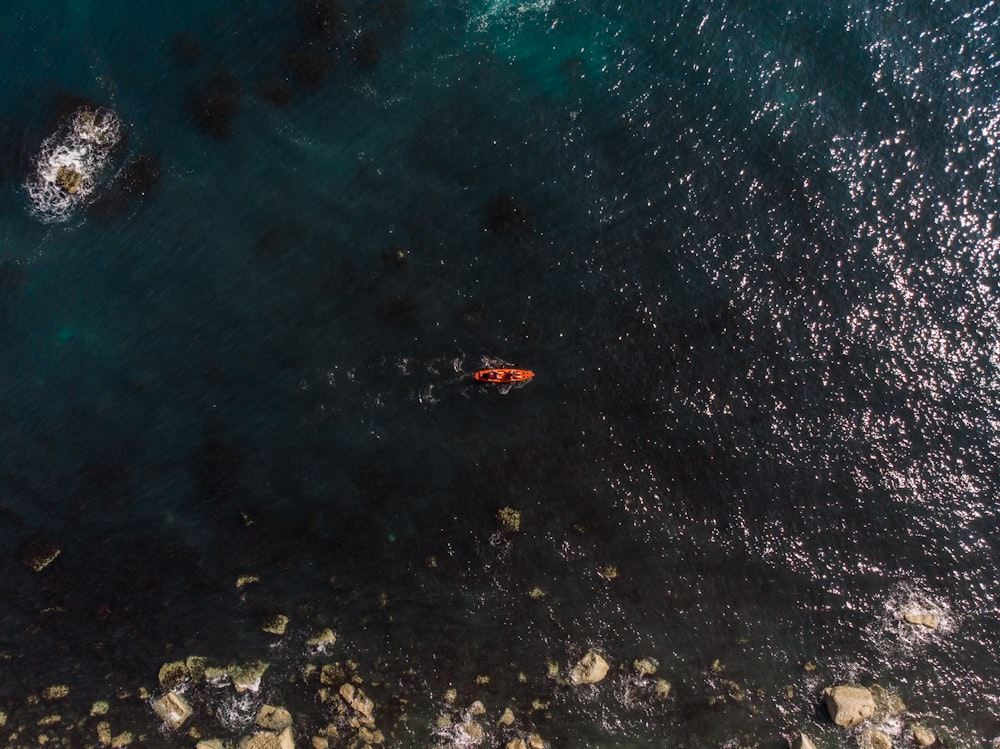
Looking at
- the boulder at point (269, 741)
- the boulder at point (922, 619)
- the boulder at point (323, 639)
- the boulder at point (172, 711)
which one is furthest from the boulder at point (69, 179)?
the boulder at point (922, 619)

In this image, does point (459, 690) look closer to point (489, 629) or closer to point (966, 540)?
point (489, 629)

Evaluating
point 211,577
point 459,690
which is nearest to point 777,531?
point 459,690

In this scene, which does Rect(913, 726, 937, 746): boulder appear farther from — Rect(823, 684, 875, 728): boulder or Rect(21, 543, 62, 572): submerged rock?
Rect(21, 543, 62, 572): submerged rock

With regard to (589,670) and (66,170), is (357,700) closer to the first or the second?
(589,670)

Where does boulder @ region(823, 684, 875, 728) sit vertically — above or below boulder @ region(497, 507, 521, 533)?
below

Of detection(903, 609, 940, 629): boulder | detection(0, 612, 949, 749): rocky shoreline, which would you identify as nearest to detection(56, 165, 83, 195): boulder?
detection(0, 612, 949, 749): rocky shoreline

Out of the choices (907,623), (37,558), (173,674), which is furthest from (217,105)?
(907,623)
